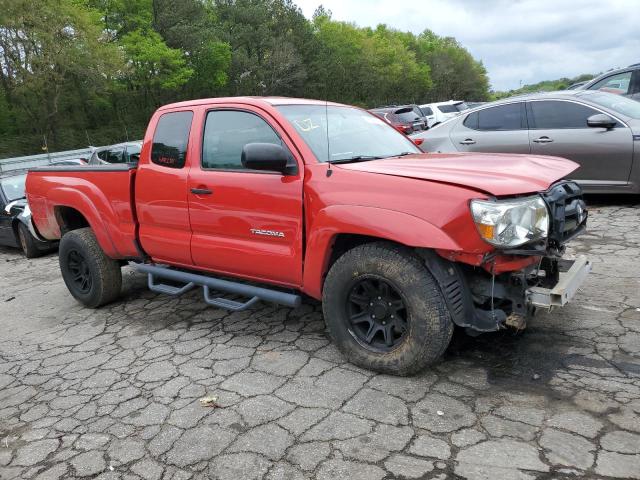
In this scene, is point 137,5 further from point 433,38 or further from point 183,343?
point 433,38

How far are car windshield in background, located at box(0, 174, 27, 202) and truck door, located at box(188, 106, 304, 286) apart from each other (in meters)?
7.05

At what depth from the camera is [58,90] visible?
86.5 ft

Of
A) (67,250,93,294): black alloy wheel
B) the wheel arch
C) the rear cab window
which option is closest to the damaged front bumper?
the rear cab window

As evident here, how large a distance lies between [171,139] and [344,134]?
4.91 feet

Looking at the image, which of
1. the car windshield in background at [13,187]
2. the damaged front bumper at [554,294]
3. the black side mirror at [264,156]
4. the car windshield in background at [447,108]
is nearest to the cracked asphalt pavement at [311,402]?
the damaged front bumper at [554,294]

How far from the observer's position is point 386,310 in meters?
3.34

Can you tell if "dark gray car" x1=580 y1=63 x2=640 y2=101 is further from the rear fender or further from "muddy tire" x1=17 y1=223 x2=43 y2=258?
"muddy tire" x1=17 y1=223 x2=43 y2=258

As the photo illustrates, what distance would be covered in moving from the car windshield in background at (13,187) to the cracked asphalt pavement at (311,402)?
234 inches

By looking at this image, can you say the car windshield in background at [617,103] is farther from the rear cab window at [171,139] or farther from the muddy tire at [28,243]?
the muddy tire at [28,243]

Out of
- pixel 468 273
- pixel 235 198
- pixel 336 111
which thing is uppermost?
pixel 336 111

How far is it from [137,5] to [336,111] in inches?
1308

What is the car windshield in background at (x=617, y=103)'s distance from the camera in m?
6.73

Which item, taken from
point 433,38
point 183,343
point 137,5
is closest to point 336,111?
point 183,343

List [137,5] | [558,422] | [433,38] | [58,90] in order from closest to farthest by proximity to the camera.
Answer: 1. [558,422]
2. [58,90]
3. [137,5]
4. [433,38]
